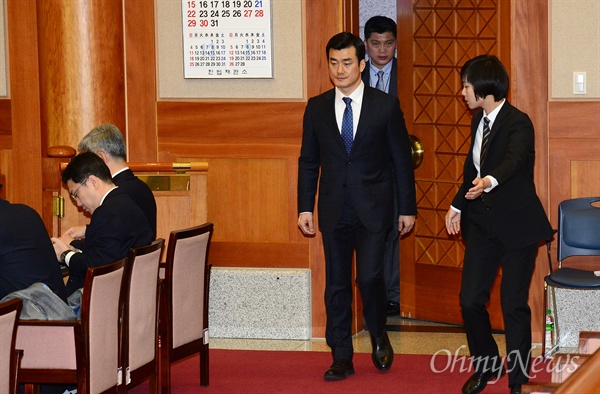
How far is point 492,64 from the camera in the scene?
5.09 m

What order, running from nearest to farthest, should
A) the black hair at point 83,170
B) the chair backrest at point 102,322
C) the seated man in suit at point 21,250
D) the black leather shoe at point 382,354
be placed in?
the chair backrest at point 102,322 → the seated man in suit at point 21,250 → the black hair at point 83,170 → the black leather shoe at point 382,354

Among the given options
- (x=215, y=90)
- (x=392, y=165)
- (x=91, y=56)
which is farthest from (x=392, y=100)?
(x=91, y=56)

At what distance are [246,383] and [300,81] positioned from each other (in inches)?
84.3

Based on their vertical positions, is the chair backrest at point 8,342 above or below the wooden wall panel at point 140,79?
below

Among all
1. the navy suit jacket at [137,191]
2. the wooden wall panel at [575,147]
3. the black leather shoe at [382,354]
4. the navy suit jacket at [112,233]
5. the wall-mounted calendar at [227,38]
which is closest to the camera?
the navy suit jacket at [112,233]

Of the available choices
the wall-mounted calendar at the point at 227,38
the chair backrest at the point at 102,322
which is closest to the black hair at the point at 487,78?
the chair backrest at the point at 102,322

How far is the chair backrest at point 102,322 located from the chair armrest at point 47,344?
76mm

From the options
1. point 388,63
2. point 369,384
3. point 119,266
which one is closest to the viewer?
point 119,266

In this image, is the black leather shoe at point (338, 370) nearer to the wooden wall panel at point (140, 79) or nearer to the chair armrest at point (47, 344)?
the chair armrest at point (47, 344)

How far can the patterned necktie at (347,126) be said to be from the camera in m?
5.62

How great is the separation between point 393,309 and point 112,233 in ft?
11.4

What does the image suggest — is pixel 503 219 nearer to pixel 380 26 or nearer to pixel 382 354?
pixel 382 354

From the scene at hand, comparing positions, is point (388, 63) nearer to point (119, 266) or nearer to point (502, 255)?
point (502, 255)

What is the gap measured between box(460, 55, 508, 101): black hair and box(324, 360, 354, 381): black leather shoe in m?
1.69
